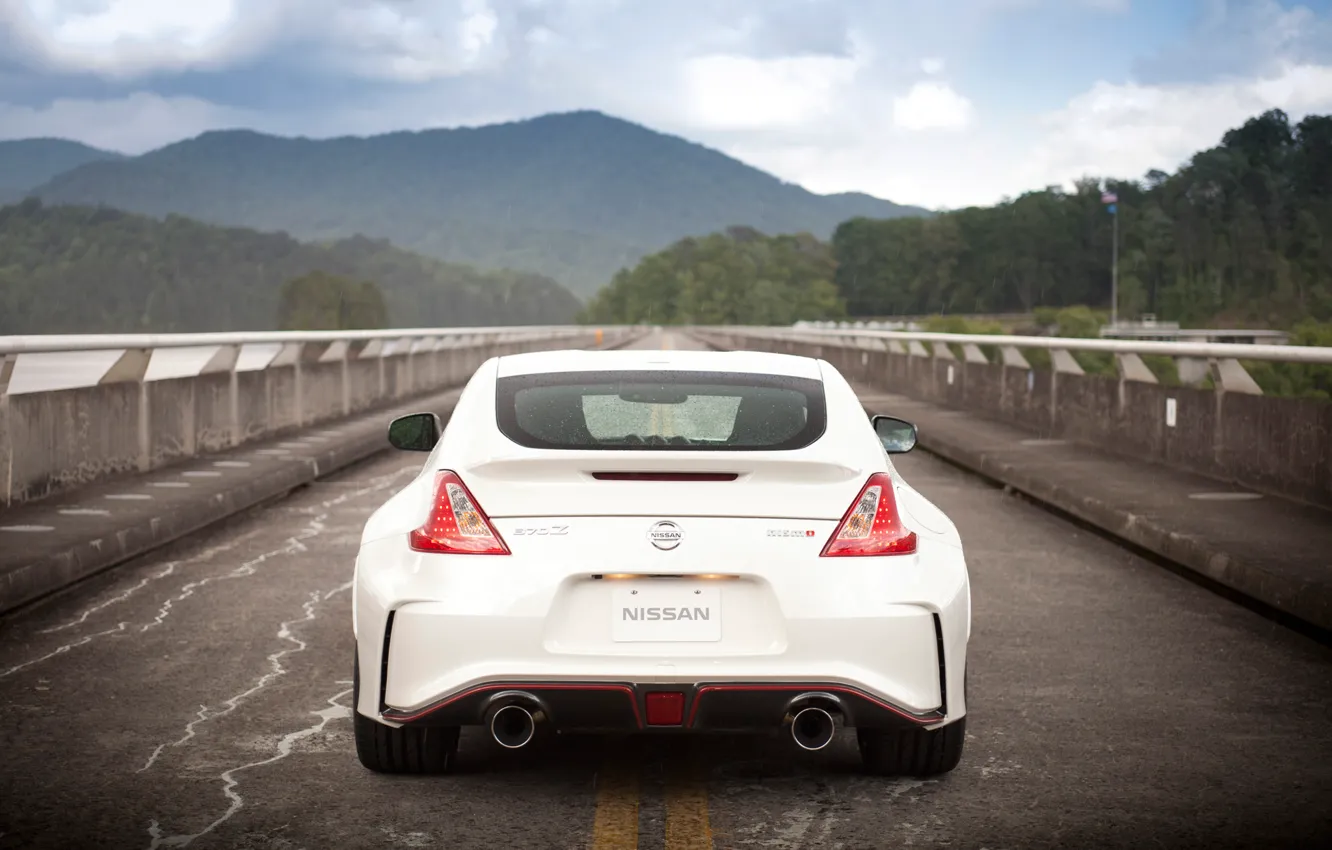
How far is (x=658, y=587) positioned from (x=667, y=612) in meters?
0.08

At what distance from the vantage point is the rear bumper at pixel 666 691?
4773mm

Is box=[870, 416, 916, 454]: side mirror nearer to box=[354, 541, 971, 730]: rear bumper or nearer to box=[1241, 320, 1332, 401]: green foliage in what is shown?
box=[354, 541, 971, 730]: rear bumper

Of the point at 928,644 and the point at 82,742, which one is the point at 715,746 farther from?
the point at 82,742

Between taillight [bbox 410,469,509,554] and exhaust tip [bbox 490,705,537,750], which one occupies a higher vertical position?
taillight [bbox 410,469,509,554]

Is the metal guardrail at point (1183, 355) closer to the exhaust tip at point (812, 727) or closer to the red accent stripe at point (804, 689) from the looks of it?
the red accent stripe at point (804, 689)

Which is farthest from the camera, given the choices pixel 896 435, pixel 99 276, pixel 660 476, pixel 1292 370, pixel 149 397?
pixel 99 276

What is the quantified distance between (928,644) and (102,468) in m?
9.68

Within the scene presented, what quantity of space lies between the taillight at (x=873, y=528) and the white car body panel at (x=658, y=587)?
0.03 meters

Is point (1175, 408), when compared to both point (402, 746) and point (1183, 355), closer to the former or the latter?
point (1183, 355)

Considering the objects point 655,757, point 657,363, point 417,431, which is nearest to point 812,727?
point 655,757

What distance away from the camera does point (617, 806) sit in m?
5.03

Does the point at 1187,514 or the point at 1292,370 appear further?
the point at 1292,370

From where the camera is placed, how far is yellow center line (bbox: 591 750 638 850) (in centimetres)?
467

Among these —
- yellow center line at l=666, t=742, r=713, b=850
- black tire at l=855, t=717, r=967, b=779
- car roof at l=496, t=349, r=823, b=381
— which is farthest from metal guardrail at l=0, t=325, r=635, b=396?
black tire at l=855, t=717, r=967, b=779
